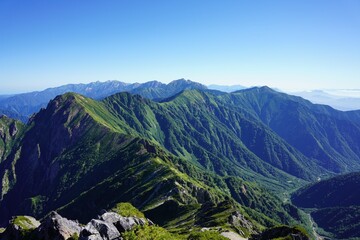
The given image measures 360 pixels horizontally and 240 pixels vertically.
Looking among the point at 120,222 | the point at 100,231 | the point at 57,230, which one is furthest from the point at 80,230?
the point at 100,231

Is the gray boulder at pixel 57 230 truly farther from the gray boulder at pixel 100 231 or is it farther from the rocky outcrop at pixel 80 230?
the gray boulder at pixel 100 231

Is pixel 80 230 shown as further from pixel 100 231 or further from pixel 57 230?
pixel 100 231

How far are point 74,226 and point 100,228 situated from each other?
58.7ft

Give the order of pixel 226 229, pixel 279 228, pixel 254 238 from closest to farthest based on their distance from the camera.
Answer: pixel 279 228 < pixel 254 238 < pixel 226 229

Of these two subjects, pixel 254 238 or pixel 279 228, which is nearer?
pixel 279 228

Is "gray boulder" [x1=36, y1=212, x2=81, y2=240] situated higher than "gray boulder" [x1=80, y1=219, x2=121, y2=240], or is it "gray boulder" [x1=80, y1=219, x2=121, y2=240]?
"gray boulder" [x1=80, y1=219, x2=121, y2=240]

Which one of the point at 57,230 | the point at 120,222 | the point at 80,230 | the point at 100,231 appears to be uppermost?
the point at 100,231

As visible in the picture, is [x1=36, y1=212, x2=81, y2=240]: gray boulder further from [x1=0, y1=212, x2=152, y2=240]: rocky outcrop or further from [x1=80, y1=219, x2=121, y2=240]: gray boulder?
[x1=80, y1=219, x2=121, y2=240]: gray boulder

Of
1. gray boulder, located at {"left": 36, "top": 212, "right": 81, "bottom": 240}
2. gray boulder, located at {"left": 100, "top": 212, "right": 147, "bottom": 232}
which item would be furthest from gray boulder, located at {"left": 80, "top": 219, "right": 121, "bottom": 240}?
gray boulder, located at {"left": 36, "top": 212, "right": 81, "bottom": 240}

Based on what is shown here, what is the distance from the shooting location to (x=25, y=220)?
144 metres

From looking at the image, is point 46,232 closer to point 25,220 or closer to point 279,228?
point 25,220

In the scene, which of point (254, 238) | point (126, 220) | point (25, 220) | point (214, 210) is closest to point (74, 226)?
point (126, 220)

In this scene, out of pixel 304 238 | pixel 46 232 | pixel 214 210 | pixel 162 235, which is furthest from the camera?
pixel 214 210

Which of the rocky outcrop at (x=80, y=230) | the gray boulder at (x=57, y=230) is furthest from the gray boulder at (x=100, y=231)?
the gray boulder at (x=57, y=230)
